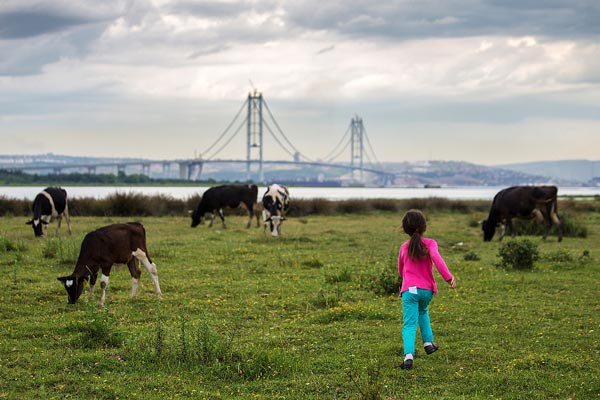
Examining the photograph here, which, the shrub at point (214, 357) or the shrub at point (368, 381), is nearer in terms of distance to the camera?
the shrub at point (368, 381)

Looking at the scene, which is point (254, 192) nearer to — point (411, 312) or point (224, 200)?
point (224, 200)

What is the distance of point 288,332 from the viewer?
25.5 feet

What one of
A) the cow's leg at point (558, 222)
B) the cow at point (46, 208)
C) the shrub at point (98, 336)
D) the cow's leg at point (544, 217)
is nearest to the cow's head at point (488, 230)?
the cow's leg at point (544, 217)

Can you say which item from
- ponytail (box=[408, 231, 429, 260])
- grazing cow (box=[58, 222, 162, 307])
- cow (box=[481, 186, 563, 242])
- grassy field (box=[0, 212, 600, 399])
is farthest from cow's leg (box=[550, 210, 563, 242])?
ponytail (box=[408, 231, 429, 260])

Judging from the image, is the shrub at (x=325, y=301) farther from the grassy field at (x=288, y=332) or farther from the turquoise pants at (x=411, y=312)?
the turquoise pants at (x=411, y=312)

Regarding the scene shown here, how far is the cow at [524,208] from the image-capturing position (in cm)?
1978

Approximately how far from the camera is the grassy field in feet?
19.4

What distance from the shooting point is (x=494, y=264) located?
13.5 metres

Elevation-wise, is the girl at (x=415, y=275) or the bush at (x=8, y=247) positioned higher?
the girl at (x=415, y=275)

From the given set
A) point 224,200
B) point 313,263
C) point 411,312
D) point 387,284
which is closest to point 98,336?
point 411,312

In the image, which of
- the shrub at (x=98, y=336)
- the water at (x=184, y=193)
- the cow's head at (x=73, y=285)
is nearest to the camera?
the shrub at (x=98, y=336)

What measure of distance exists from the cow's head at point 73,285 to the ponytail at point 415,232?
4.45 m

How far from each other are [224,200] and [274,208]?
4.29 m

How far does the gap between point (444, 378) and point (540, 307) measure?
3.58 m
